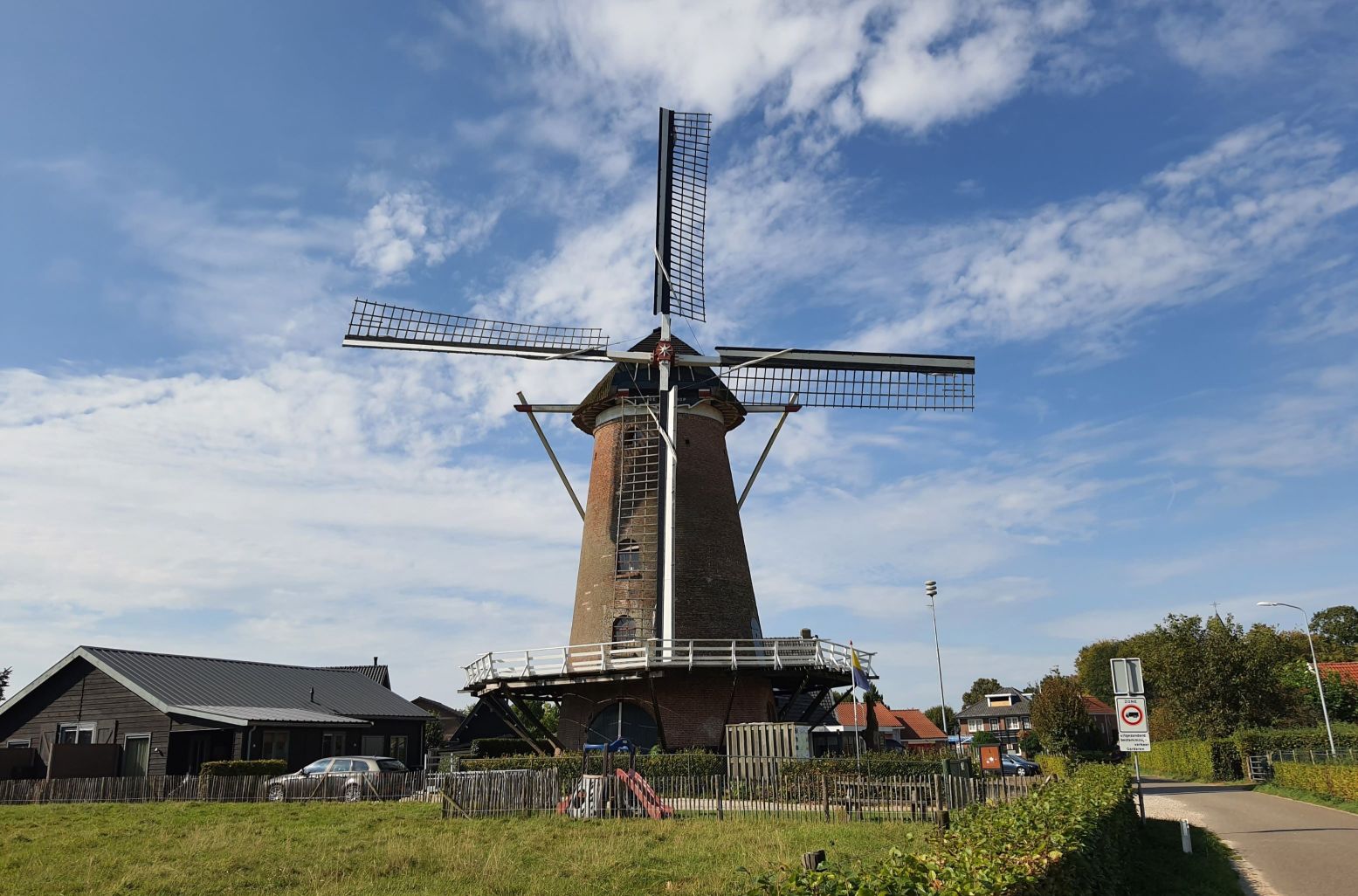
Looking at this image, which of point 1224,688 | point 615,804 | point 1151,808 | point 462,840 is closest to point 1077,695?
point 1224,688

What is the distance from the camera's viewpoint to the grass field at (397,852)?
11.9m

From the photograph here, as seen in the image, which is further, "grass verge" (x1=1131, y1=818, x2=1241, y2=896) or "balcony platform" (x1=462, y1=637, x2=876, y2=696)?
"balcony platform" (x1=462, y1=637, x2=876, y2=696)

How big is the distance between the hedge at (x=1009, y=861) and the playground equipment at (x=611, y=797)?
10213 mm

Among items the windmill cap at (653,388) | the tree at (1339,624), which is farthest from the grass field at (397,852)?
the tree at (1339,624)

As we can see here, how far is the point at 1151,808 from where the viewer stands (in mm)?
26125

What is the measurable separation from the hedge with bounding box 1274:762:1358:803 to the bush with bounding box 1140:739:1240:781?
290 inches

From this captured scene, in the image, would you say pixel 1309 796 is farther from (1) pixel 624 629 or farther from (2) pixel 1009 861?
(2) pixel 1009 861

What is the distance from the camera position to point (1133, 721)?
16.9 meters

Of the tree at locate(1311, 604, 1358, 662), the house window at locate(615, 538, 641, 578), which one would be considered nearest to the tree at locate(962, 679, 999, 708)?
the tree at locate(1311, 604, 1358, 662)

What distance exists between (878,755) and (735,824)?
6.77 meters

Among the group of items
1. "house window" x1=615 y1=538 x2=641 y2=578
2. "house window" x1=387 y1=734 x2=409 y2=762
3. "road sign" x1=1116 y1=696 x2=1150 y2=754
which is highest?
"house window" x1=615 y1=538 x2=641 y2=578

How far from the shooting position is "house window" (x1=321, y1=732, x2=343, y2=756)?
110ft

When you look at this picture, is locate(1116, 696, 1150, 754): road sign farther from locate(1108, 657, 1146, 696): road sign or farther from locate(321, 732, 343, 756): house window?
locate(321, 732, 343, 756): house window

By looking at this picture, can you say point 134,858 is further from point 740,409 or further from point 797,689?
point 740,409
